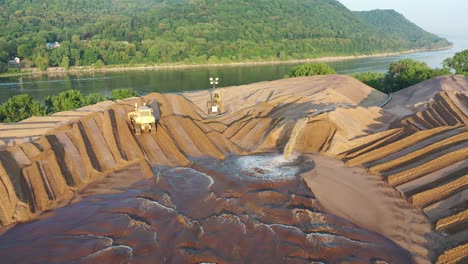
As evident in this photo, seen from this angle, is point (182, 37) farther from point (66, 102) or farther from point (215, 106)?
point (215, 106)

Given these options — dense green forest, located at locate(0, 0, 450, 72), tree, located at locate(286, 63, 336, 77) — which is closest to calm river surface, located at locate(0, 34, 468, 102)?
dense green forest, located at locate(0, 0, 450, 72)

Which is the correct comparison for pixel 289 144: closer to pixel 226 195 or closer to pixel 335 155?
pixel 335 155

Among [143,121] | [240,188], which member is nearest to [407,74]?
[143,121]

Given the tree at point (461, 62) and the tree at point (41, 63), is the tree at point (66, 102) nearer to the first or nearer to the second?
the tree at point (461, 62)

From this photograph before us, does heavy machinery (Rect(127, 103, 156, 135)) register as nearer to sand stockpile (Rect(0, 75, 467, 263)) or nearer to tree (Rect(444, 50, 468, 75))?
sand stockpile (Rect(0, 75, 467, 263))

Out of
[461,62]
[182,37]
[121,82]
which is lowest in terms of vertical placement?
[121,82]

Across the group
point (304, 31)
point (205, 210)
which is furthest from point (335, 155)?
point (304, 31)
